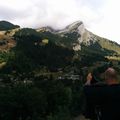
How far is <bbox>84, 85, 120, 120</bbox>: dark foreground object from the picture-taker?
385 inches

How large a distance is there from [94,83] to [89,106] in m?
0.52

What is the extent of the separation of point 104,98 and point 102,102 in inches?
5.3

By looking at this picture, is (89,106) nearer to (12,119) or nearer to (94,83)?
(94,83)

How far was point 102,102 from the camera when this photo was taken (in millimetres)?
10016

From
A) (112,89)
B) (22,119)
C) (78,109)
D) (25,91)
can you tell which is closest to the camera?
(112,89)

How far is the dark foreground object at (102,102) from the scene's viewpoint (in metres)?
9.77

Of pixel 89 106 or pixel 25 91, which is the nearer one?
pixel 89 106

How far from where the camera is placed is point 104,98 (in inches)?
391

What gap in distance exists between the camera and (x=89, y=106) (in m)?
10.2

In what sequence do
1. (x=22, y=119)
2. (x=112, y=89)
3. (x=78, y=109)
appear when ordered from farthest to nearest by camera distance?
(x=78, y=109) < (x=22, y=119) < (x=112, y=89)

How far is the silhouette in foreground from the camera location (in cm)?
978

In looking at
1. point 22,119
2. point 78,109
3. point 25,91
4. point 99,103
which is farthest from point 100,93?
point 78,109

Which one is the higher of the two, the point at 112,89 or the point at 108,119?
the point at 112,89

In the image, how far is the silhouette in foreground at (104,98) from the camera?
9781 millimetres
